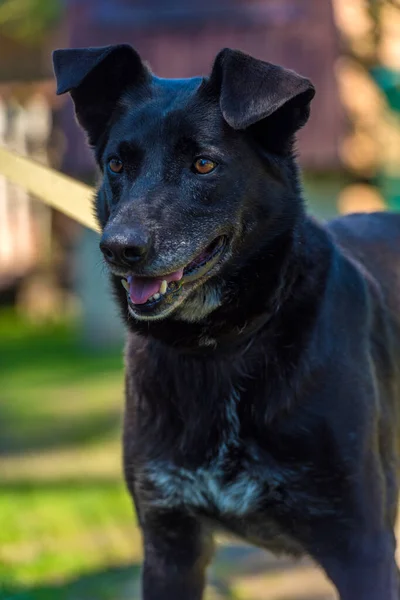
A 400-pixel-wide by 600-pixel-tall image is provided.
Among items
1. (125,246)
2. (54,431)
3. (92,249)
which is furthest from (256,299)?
(92,249)

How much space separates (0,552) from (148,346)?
217cm

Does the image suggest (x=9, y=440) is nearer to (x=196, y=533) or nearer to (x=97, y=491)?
(x=97, y=491)

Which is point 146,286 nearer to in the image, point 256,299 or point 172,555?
point 256,299

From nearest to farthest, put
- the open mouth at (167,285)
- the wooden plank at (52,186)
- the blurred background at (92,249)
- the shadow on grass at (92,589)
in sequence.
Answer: the open mouth at (167,285)
the wooden plank at (52,186)
the shadow on grass at (92,589)
the blurred background at (92,249)

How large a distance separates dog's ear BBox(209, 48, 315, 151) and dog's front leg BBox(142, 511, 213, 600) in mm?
1117

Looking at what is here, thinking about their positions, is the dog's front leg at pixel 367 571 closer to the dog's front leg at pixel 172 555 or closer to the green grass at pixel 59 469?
the dog's front leg at pixel 172 555

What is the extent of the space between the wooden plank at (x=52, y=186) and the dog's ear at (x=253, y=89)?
35.0 inches

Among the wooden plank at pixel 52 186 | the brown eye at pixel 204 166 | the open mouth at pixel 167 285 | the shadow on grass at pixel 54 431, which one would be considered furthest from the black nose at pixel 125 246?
the shadow on grass at pixel 54 431

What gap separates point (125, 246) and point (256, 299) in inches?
19.4

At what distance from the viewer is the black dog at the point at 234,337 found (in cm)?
270

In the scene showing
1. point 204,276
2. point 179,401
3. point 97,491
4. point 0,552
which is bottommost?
point 97,491

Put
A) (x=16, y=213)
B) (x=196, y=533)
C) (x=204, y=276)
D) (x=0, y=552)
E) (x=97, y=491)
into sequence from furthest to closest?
(x=16, y=213) < (x=97, y=491) < (x=0, y=552) < (x=196, y=533) < (x=204, y=276)

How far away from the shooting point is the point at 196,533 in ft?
9.78

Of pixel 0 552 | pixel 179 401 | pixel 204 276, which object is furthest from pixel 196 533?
pixel 0 552
